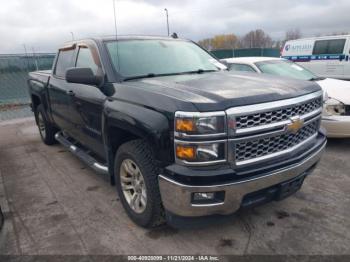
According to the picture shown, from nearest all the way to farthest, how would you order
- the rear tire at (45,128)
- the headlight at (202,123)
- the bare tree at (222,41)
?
the headlight at (202,123) < the rear tire at (45,128) < the bare tree at (222,41)

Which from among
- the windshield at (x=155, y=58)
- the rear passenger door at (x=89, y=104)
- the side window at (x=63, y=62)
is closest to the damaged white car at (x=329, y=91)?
the windshield at (x=155, y=58)

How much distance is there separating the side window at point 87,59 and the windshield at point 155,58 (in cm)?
24

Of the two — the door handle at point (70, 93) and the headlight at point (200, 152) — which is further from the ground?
the door handle at point (70, 93)

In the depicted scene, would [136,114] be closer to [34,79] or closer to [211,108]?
[211,108]

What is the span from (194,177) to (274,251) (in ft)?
3.55

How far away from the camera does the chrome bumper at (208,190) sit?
2.33m

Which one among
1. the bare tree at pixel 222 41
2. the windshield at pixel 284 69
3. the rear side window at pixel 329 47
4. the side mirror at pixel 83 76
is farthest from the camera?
the bare tree at pixel 222 41

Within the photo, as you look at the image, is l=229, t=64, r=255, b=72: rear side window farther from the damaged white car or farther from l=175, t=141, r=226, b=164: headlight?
l=175, t=141, r=226, b=164: headlight

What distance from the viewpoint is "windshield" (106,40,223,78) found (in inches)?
134

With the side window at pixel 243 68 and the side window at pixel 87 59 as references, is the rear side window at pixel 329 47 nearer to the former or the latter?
the side window at pixel 243 68

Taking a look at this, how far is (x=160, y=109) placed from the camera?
2.48 meters

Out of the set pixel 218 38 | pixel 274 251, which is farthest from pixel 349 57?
pixel 218 38

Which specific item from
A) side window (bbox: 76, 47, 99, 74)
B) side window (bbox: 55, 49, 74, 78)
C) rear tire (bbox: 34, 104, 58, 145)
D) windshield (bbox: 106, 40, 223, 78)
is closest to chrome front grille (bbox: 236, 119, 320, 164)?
windshield (bbox: 106, 40, 223, 78)

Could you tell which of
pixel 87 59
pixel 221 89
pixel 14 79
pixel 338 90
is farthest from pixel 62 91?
pixel 14 79
